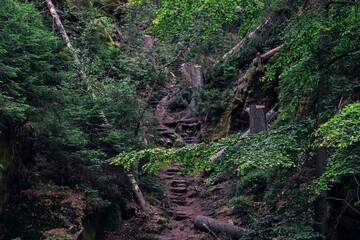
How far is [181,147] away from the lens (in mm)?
10516

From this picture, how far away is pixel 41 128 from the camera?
8.23 m

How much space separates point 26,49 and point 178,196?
294 inches

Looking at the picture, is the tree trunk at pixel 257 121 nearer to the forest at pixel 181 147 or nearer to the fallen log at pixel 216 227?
the forest at pixel 181 147

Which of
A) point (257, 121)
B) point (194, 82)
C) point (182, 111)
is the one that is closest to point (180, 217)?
point (257, 121)

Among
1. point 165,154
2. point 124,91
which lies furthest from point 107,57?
point 165,154

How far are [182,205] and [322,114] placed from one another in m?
7.81

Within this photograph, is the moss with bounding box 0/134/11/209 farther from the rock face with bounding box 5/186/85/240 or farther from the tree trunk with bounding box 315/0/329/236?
the tree trunk with bounding box 315/0/329/236

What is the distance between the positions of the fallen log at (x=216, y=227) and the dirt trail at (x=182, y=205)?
0.62ft

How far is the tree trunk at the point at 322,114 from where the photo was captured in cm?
621

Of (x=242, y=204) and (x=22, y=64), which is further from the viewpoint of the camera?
(x=242, y=204)

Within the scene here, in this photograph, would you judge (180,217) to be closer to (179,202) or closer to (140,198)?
(179,202)

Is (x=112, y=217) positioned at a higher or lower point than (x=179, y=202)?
higher

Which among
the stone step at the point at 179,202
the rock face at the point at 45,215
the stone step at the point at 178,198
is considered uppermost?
the rock face at the point at 45,215

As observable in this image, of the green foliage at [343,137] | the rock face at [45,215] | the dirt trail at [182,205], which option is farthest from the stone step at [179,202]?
the green foliage at [343,137]
